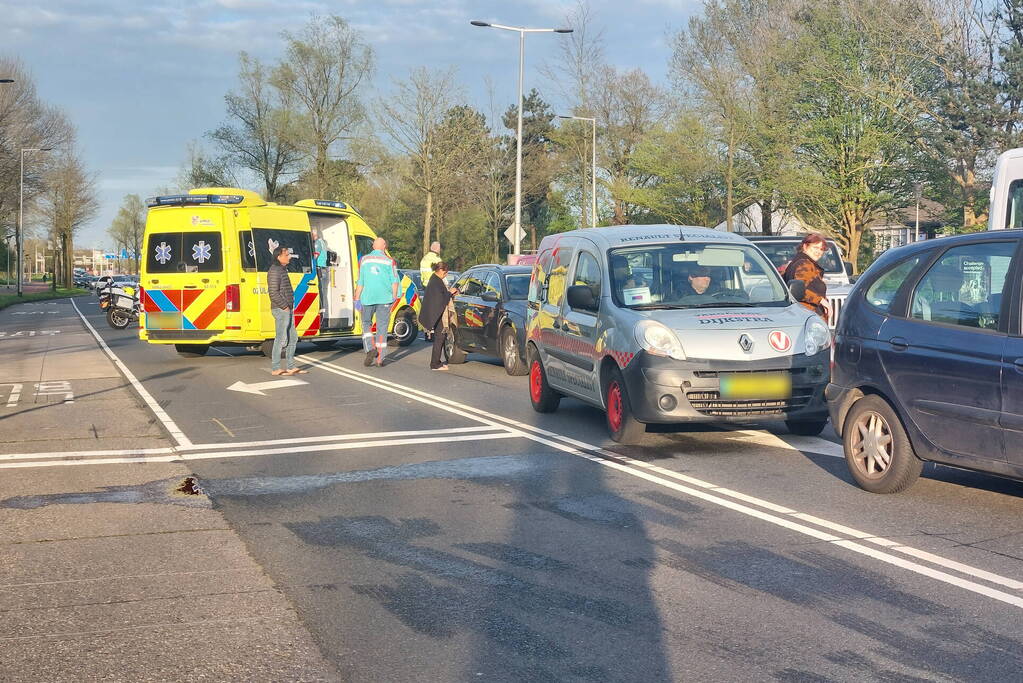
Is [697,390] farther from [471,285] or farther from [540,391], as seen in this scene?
[471,285]

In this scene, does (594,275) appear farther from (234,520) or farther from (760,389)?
(234,520)

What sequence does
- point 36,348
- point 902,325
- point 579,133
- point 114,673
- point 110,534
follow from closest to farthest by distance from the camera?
point 114,673
point 110,534
point 902,325
point 36,348
point 579,133

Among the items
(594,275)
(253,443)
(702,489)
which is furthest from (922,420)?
(253,443)

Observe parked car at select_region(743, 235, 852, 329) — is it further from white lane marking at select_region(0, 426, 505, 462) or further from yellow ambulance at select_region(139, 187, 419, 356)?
white lane marking at select_region(0, 426, 505, 462)

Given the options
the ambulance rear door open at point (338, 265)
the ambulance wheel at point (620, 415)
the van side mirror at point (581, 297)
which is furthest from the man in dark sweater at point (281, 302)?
the ambulance wheel at point (620, 415)

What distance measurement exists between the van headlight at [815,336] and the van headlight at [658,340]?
1.07m

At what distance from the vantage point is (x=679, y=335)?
Answer: 351 inches

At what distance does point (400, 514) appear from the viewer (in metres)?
6.87

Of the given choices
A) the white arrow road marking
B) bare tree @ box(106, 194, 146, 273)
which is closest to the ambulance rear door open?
the white arrow road marking

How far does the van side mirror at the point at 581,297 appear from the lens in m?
9.88

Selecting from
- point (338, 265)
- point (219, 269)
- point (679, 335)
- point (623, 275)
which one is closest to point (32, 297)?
point (338, 265)

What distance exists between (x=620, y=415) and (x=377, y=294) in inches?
328

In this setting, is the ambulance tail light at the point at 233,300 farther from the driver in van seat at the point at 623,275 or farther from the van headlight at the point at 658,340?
the van headlight at the point at 658,340

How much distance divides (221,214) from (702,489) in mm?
13045
